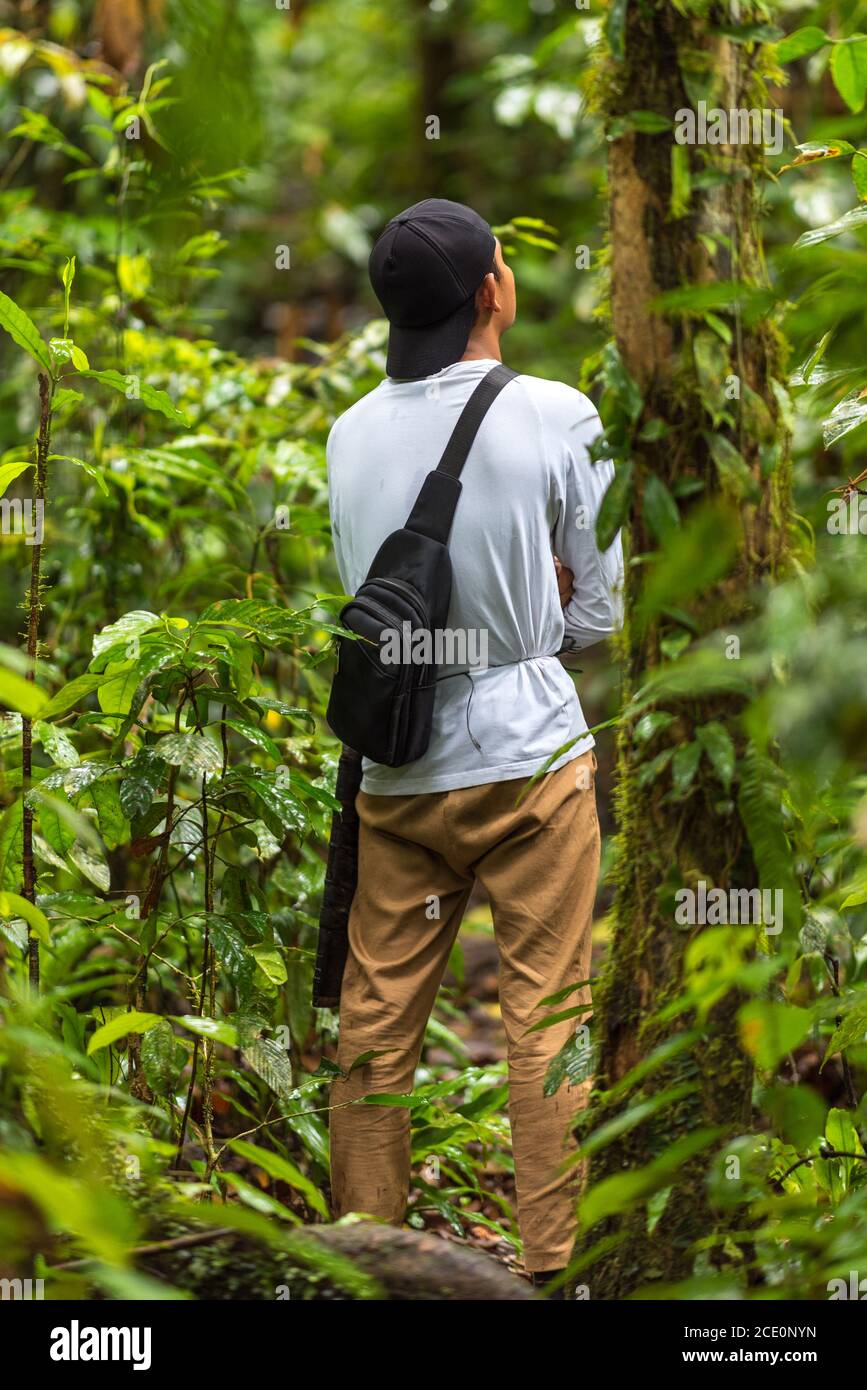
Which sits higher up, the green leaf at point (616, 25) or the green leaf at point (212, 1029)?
the green leaf at point (616, 25)

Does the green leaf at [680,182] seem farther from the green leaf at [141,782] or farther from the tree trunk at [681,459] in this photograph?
the green leaf at [141,782]

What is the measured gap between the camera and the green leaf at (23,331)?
7.20ft

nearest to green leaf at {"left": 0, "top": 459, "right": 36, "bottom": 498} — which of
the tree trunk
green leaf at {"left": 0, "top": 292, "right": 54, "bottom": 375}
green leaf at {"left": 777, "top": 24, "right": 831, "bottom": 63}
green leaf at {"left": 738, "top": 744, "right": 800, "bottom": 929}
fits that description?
green leaf at {"left": 0, "top": 292, "right": 54, "bottom": 375}

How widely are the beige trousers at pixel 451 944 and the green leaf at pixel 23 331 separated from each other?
40.0 inches

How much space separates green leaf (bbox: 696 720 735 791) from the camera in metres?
1.88

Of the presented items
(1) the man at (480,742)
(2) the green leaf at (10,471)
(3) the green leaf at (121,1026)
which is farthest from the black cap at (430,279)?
(3) the green leaf at (121,1026)

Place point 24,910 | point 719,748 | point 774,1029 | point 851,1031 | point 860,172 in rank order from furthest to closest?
point 860,172
point 851,1031
point 719,748
point 24,910
point 774,1029

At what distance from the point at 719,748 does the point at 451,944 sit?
1015mm

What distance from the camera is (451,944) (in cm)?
274

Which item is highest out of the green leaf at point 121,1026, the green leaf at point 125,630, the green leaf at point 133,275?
the green leaf at point 133,275

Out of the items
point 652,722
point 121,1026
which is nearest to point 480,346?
point 652,722

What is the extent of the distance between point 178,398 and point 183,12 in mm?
2574

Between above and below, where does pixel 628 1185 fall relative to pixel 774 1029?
below

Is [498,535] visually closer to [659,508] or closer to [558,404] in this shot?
[558,404]
